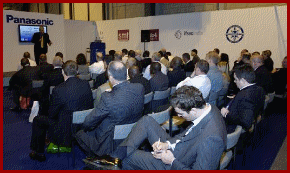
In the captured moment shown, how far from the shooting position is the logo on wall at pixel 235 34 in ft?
34.7

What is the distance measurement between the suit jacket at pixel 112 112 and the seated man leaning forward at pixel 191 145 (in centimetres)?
41

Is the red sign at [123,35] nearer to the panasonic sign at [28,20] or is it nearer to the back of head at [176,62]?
the panasonic sign at [28,20]

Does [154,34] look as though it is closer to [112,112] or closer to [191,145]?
[112,112]

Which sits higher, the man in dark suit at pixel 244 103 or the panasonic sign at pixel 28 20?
the panasonic sign at pixel 28 20

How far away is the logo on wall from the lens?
1057 cm

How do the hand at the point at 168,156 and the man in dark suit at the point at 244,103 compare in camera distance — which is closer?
the hand at the point at 168,156

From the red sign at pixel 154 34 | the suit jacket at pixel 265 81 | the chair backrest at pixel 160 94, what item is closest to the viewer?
the chair backrest at pixel 160 94

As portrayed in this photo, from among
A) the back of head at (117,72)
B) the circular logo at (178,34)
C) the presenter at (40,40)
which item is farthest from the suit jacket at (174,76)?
the circular logo at (178,34)

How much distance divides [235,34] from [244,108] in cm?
843

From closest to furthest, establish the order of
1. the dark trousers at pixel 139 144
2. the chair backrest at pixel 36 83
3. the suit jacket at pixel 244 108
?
the dark trousers at pixel 139 144
the suit jacket at pixel 244 108
the chair backrest at pixel 36 83

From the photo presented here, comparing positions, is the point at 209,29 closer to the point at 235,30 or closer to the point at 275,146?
the point at 235,30

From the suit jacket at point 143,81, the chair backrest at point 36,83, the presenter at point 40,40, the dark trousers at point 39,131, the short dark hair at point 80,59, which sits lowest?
the dark trousers at point 39,131

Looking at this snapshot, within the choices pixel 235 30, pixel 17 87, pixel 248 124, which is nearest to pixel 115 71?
pixel 248 124

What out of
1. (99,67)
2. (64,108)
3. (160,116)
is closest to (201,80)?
(160,116)
